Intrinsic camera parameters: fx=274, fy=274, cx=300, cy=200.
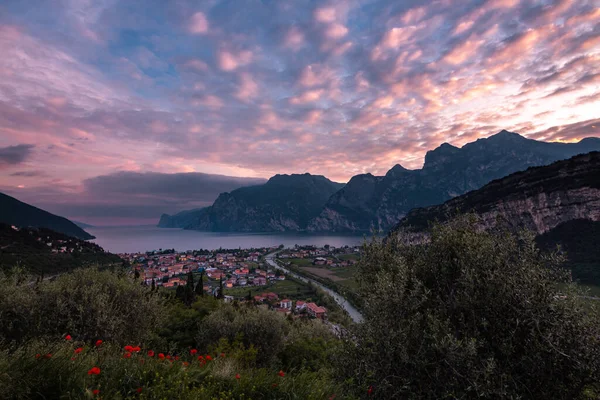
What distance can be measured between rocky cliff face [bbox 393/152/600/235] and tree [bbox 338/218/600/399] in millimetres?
73721

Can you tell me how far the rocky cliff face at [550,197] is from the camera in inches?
3302

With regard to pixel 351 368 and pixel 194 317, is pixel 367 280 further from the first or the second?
pixel 194 317

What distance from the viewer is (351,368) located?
23.4ft

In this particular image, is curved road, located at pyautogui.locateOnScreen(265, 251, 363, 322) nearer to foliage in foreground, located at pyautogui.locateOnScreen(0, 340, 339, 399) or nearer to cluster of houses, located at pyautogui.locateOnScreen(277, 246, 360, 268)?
cluster of houses, located at pyautogui.locateOnScreen(277, 246, 360, 268)

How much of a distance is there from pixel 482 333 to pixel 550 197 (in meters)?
120

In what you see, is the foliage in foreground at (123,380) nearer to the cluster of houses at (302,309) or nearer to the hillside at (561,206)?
the cluster of houses at (302,309)

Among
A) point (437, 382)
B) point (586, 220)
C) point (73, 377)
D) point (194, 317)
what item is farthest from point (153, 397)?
point (586, 220)

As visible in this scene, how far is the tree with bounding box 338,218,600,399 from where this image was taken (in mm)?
5664

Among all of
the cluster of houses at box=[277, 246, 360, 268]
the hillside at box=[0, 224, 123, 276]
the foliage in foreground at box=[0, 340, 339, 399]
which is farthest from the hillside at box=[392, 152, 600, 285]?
the hillside at box=[0, 224, 123, 276]

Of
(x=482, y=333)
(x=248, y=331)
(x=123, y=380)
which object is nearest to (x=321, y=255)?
(x=248, y=331)

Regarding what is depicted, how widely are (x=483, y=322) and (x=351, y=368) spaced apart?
11.0 feet

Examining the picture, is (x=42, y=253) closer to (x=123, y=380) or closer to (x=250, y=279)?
(x=250, y=279)

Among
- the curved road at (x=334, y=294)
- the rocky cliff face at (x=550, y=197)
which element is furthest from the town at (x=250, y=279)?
the rocky cliff face at (x=550, y=197)

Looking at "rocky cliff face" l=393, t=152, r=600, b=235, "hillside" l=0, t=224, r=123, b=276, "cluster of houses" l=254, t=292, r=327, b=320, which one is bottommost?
"cluster of houses" l=254, t=292, r=327, b=320
